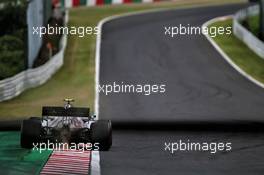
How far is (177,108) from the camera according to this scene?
16.4m

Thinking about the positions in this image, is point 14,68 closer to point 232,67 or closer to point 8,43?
Answer: point 8,43

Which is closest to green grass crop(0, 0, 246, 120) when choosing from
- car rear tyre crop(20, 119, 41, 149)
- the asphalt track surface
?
the asphalt track surface

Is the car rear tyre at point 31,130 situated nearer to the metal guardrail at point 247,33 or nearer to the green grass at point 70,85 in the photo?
the green grass at point 70,85

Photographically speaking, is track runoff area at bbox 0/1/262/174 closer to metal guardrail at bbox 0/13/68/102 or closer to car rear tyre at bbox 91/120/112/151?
car rear tyre at bbox 91/120/112/151

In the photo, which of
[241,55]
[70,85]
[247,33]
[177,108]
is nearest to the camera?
[177,108]

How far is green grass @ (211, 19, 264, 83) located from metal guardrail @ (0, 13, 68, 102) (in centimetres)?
424

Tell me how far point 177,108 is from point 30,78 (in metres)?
3.98

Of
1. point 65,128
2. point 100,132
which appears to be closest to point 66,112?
point 65,128

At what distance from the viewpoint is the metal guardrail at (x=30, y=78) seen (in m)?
16.6

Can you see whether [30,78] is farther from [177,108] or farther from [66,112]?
[66,112]

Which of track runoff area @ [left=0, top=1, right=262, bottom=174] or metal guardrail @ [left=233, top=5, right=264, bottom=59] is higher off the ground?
metal guardrail @ [left=233, top=5, right=264, bottom=59]

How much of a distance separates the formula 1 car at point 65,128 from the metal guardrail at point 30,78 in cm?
331

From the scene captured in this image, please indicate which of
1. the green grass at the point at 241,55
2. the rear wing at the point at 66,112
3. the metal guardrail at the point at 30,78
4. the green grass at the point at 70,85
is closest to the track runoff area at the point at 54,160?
the rear wing at the point at 66,112

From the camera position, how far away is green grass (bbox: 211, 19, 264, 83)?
19.6 metres
